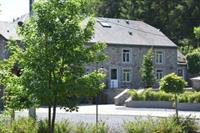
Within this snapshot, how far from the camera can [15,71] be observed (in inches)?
643

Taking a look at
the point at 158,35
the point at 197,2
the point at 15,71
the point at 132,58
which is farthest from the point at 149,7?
the point at 15,71

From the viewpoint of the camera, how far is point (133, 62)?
5366 centimetres

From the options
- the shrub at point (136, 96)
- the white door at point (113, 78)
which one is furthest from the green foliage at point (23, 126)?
the white door at point (113, 78)

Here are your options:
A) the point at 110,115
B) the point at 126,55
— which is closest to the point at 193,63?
the point at 126,55

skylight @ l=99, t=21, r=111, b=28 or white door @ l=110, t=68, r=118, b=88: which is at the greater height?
skylight @ l=99, t=21, r=111, b=28

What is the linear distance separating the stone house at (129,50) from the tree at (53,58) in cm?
3460

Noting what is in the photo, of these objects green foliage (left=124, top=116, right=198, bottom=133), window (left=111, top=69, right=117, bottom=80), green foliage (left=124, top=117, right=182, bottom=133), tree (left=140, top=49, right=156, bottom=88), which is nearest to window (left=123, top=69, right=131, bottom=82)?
window (left=111, top=69, right=117, bottom=80)

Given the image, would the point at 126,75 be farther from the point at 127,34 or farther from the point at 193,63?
the point at 193,63

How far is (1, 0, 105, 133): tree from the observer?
13664 mm

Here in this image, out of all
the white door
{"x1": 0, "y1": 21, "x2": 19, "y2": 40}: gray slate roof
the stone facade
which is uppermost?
{"x1": 0, "y1": 21, "x2": 19, "y2": 40}: gray slate roof

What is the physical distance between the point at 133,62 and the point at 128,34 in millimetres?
3365

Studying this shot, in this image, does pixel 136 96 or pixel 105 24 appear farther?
pixel 105 24

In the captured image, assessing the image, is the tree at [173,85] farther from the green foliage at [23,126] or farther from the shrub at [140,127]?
the green foliage at [23,126]

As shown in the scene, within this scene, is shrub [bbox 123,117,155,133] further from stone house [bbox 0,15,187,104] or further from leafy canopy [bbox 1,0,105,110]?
stone house [bbox 0,15,187,104]
